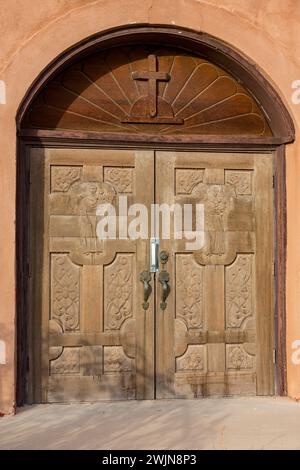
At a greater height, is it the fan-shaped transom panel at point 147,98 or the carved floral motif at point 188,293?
the fan-shaped transom panel at point 147,98

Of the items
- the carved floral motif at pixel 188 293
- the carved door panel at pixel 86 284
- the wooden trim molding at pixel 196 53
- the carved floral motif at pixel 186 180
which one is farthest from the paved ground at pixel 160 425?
the wooden trim molding at pixel 196 53

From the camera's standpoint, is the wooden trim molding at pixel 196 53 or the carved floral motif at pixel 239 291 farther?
the carved floral motif at pixel 239 291

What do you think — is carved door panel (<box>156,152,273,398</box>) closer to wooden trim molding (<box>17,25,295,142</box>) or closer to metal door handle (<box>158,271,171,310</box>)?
metal door handle (<box>158,271,171,310</box>)

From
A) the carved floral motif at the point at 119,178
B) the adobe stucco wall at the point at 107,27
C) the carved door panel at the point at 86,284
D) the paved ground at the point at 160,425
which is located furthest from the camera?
the carved floral motif at the point at 119,178

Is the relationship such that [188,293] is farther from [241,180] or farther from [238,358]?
[241,180]

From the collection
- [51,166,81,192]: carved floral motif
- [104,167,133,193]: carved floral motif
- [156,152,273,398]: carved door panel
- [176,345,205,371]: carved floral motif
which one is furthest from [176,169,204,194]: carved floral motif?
[176,345,205,371]: carved floral motif

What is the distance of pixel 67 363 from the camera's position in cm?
A: 509

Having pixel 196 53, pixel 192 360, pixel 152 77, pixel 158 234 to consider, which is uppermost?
pixel 196 53

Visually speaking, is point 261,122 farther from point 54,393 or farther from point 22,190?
point 54,393

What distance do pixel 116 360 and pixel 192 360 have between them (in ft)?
1.98

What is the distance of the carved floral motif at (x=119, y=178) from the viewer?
521 cm

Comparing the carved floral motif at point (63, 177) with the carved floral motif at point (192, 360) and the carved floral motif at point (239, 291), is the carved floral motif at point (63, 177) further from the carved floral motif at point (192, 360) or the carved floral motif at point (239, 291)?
the carved floral motif at point (192, 360)

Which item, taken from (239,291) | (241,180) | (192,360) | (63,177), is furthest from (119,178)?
(192,360)

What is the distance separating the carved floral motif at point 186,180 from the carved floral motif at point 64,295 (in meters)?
1.08
